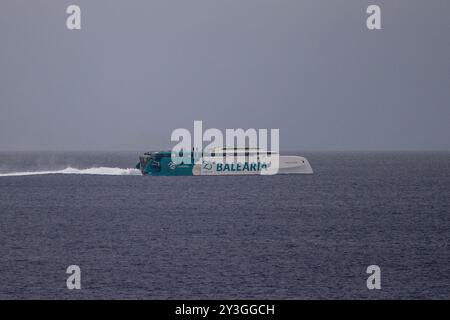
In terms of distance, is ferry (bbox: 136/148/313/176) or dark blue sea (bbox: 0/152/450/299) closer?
dark blue sea (bbox: 0/152/450/299)

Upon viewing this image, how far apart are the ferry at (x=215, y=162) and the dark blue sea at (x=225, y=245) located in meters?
18.2

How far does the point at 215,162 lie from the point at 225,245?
6314cm

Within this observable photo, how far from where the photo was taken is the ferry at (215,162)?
111125mm

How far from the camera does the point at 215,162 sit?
113 meters

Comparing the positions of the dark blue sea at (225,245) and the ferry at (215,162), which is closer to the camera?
the dark blue sea at (225,245)

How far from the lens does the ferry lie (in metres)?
111

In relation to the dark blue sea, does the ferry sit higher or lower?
higher

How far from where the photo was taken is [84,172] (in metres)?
169

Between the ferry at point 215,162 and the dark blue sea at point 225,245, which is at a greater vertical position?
the ferry at point 215,162

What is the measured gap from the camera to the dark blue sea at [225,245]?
3716 cm

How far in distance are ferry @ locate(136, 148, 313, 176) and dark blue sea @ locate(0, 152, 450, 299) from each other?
59.9ft

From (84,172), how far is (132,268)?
426 feet
